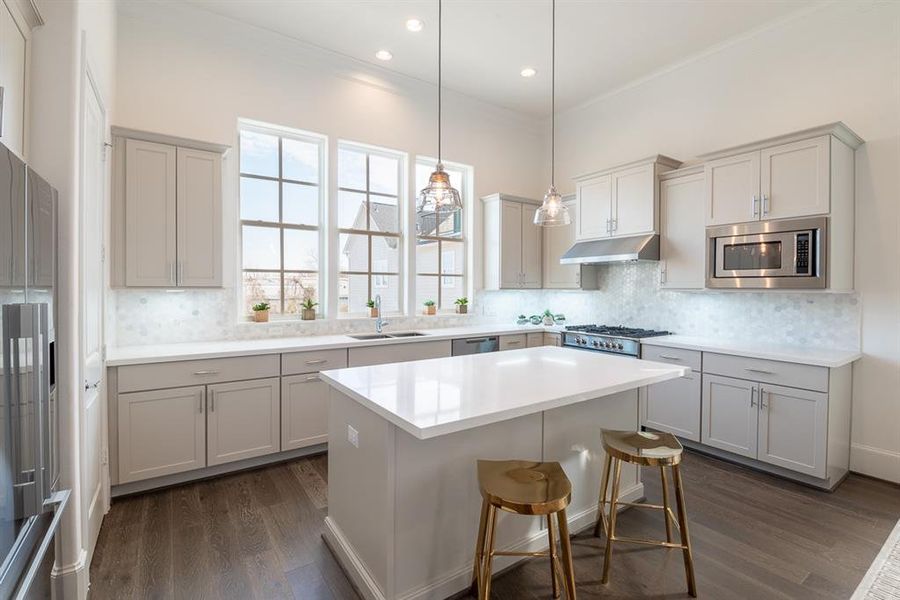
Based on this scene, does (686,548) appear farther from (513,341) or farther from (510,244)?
(510,244)

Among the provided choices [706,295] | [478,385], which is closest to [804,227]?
[706,295]

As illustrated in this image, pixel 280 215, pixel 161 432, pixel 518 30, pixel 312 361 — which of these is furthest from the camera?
pixel 280 215

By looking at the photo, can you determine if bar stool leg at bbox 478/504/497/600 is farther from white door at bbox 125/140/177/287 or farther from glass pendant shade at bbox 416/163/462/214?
white door at bbox 125/140/177/287

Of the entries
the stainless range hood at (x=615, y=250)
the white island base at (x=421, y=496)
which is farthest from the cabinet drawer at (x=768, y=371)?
the white island base at (x=421, y=496)

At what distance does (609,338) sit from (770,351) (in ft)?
4.10

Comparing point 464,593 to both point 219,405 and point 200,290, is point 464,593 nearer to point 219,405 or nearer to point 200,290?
point 219,405

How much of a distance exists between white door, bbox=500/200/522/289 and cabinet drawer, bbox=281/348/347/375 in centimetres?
226

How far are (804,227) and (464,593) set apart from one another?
3310 mm

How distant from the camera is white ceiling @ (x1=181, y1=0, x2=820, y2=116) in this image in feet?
11.3

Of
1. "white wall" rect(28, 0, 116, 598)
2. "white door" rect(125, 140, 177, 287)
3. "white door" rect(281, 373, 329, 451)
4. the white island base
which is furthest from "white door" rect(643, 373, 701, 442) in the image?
"white door" rect(125, 140, 177, 287)

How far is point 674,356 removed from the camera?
12.0 feet

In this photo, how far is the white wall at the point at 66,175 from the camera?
1646mm

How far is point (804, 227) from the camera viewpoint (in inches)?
122

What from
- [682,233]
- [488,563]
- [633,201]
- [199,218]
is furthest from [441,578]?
[633,201]
